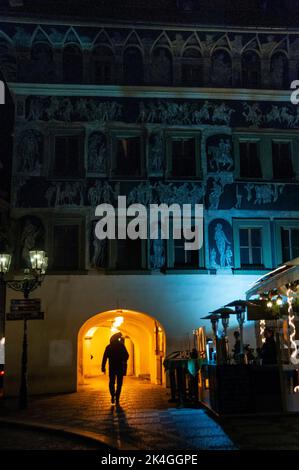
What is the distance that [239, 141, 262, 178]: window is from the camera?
70.8 feet

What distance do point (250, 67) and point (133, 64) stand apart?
4.34m

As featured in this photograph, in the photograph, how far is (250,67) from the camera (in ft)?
72.6

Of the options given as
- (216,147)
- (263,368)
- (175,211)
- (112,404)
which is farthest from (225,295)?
(263,368)

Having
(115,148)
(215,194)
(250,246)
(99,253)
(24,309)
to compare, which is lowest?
(24,309)

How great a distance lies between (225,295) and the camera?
807 inches

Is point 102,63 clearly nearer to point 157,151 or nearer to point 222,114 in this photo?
point 157,151

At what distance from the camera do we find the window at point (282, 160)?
71.3ft

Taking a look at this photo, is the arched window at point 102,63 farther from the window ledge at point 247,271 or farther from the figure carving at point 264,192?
the window ledge at point 247,271

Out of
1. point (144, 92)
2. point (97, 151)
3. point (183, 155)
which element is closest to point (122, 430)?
point (97, 151)

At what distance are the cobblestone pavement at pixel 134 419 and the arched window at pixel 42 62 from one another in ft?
36.4

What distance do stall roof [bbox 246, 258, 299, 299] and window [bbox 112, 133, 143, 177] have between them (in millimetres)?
6355

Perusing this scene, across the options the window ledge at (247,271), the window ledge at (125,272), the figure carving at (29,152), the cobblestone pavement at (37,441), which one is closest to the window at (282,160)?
the window ledge at (247,271)
